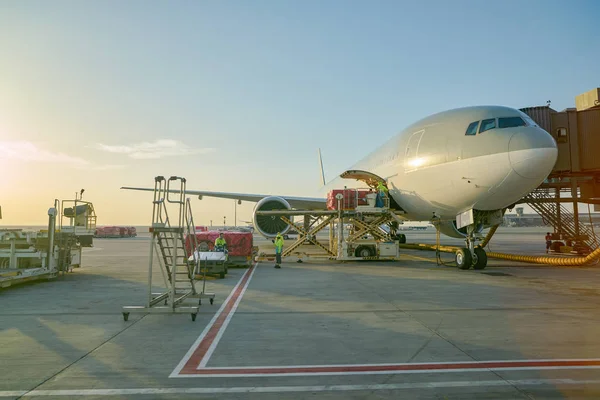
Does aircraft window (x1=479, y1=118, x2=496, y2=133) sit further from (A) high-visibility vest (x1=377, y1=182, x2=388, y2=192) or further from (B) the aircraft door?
(A) high-visibility vest (x1=377, y1=182, x2=388, y2=192)

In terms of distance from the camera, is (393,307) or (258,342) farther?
(393,307)

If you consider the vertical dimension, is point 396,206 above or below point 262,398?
above

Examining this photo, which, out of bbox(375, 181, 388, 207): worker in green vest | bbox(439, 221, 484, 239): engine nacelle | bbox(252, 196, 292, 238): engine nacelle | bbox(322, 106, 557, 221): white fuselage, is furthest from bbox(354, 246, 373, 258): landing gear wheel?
bbox(252, 196, 292, 238): engine nacelle

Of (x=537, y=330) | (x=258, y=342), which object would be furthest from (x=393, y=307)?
(x=258, y=342)

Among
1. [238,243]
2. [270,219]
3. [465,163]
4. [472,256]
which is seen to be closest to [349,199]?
[270,219]

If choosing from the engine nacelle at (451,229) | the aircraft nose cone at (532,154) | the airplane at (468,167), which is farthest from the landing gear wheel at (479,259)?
the aircraft nose cone at (532,154)

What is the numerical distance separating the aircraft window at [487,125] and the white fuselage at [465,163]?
0.07m

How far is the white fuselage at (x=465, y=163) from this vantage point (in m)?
12.1

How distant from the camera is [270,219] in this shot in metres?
22.0

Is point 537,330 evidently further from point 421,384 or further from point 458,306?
point 421,384

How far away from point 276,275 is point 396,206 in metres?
6.69

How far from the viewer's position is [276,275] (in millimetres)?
14094

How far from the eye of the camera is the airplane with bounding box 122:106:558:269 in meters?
12.2

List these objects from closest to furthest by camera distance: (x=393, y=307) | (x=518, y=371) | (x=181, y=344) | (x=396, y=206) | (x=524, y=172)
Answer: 1. (x=518, y=371)
2. (x=181, y=344)
3. (x=393, y=307)
4. (x=524, y=172)
5. (x=396, y=206)
